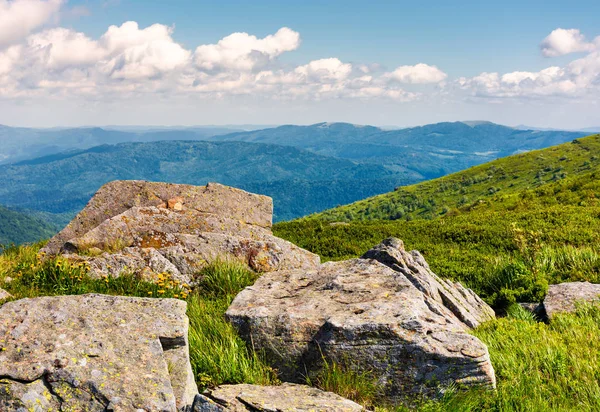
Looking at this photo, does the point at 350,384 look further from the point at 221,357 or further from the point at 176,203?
the point at 176,203

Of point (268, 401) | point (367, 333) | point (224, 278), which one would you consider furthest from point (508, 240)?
point (268, 401)

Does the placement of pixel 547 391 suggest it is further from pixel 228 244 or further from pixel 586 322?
pixel 228 244

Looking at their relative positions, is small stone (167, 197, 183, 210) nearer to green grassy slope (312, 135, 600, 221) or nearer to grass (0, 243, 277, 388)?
grass (0, 243, 277, 388)

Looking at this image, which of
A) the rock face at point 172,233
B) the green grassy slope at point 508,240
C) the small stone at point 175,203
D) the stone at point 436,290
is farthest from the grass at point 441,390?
the small stone at point 175,203

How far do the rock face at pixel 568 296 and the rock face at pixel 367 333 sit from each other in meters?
3.01

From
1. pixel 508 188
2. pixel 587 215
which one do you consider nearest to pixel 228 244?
pixel 587 215

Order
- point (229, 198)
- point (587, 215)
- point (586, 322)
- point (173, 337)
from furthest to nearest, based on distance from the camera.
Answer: point (587, 215) < point (229, 198) < point (586, 322) < point (173, 337)

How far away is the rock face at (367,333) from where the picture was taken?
5953mm

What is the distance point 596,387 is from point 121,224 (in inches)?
483

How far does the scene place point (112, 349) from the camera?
541cm

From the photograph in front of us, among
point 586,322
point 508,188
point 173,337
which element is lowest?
point 508,188

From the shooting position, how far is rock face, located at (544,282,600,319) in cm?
1007

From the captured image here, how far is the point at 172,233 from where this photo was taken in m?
13.3

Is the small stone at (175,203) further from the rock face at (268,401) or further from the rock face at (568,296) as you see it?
the rock face at (568,296)
